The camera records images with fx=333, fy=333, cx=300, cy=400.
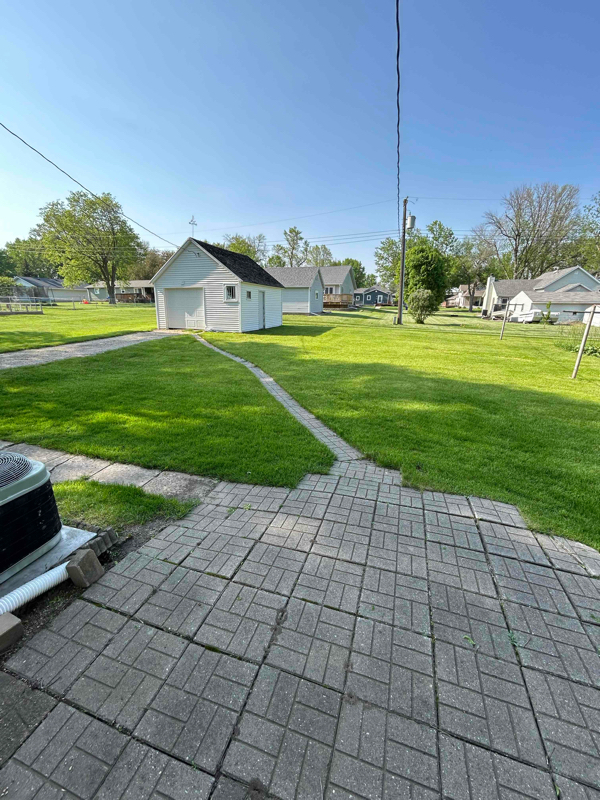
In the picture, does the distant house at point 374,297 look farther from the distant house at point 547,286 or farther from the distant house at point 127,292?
the distant house at point 127,292

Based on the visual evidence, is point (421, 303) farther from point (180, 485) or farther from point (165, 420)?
point (180, 485)

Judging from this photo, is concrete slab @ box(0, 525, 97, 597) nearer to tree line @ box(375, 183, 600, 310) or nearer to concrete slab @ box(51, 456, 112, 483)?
concrete slab @ box(51, 456, 112, 483)

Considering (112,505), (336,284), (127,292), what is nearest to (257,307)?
(112,505)

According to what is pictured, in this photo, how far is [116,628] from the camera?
6.07 ft

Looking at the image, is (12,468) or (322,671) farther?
(12,468)

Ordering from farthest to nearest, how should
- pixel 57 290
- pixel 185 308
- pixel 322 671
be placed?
pixel 57 290 < pixel 185 308 < pixel 322 671

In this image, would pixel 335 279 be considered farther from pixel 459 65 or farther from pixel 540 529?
pixel 540 529

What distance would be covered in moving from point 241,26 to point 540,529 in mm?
9982

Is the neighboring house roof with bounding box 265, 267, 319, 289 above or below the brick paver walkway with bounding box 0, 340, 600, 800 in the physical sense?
above

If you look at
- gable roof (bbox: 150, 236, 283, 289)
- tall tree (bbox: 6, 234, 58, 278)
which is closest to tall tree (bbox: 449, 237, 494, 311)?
gable roof (bbox: 150, 236, 283, 289)

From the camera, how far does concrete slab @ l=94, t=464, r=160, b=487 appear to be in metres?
3.34

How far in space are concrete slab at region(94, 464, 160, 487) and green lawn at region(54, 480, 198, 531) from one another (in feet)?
0.42

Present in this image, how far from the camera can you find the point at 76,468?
361 cm

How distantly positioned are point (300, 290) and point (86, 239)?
31472mm
